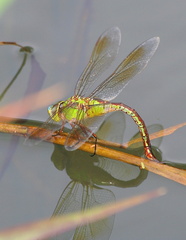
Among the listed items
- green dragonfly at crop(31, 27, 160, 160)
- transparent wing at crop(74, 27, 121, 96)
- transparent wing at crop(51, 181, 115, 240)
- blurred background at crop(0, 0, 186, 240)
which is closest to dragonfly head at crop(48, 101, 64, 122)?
green dragonfly at crop(31, 27, 160, 160)

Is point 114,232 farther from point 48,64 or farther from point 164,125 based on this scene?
point 48,64

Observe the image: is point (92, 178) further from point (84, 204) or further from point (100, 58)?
point (100, 58)

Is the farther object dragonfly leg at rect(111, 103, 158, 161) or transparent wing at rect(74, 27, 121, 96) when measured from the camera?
transparent wing at rect(74, 27, 121, 96)

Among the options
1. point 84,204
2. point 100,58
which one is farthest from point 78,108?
point 84,204

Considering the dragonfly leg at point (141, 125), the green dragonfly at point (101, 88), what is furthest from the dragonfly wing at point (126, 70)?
the dragonfly leg at point (141, 125)

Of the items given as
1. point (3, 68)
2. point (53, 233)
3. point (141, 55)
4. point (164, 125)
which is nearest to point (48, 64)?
point (3, 68)

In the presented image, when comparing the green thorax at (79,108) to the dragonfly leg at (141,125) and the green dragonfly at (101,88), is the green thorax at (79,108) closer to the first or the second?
the green dragonfly at (101,88)

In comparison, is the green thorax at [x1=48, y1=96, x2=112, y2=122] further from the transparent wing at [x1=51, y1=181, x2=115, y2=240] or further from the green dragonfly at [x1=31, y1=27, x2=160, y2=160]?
the transparent wing at [x1=51, y1=181, x2=115, y2=240]
